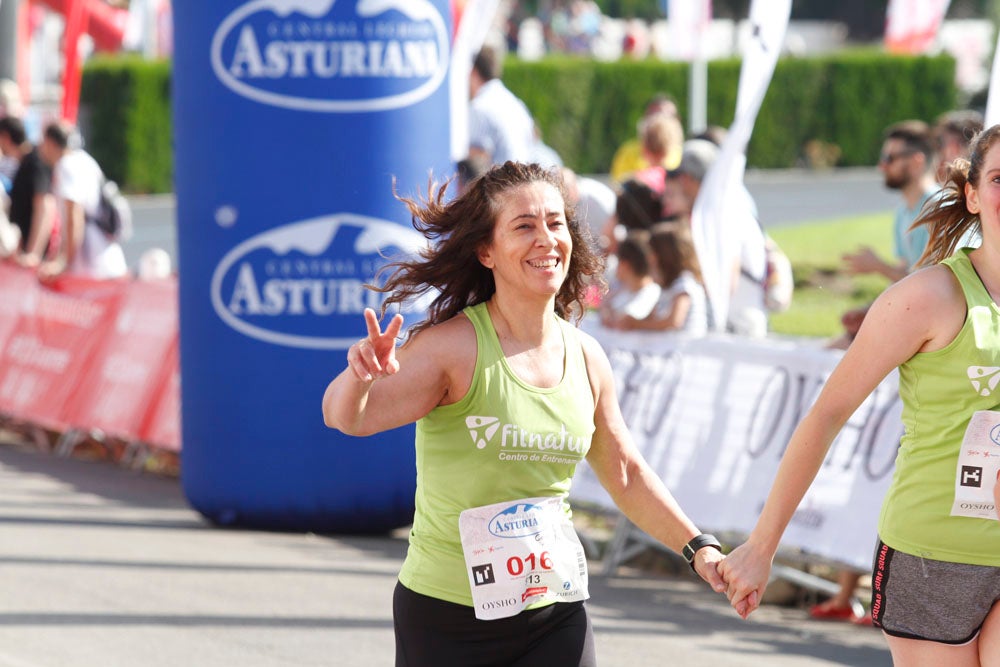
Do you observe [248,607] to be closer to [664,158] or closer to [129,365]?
[129,365]

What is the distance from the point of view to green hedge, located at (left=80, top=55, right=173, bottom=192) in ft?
102

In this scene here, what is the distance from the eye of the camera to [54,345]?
38.8ft

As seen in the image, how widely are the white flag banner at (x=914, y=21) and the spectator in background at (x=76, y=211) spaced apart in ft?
39.4

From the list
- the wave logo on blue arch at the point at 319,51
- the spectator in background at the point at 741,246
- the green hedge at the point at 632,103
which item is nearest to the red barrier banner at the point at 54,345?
the wave logo on blue arch at the point at 319,51

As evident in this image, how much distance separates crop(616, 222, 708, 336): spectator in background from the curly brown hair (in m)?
3.99

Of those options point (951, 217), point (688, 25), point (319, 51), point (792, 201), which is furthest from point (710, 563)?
point (792, 201)

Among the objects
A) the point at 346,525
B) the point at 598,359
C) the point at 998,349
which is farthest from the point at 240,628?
the point at 998,349

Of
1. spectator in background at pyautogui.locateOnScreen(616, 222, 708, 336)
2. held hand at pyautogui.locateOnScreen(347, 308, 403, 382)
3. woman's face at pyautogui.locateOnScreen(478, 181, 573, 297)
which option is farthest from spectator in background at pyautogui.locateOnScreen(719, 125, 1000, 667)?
spectator in background at pyautogui.locateOnScreen(616, 222, 708, 336)

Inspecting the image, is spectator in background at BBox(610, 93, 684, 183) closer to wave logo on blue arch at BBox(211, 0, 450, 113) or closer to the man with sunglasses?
the man with sunglasses

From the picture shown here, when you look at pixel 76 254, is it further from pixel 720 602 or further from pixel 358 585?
pixel 720 602

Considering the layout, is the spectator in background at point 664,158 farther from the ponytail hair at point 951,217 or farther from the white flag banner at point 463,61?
the ponytail hair at point 951,217

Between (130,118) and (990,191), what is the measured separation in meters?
28.5

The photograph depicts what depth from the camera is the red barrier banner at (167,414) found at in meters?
10.5

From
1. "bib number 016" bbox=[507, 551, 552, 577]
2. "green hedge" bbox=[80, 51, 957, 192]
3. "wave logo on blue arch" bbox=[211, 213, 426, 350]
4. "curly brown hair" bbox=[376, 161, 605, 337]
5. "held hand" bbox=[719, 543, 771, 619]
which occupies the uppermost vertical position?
"curly brown hair" bbox=[376, 161, 605, 337]
